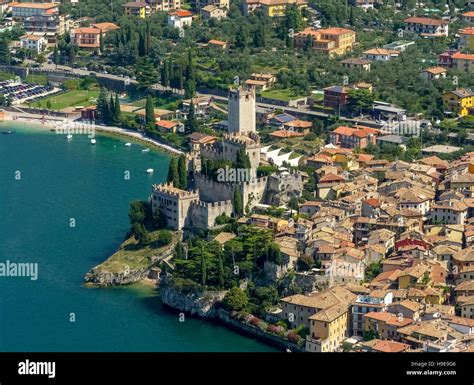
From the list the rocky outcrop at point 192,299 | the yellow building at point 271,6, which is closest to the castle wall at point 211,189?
the rocky outcrop at point 192,299

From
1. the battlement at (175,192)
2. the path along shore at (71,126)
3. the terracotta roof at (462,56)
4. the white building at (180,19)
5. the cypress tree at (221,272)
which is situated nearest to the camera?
the cypress tree at (221,272)

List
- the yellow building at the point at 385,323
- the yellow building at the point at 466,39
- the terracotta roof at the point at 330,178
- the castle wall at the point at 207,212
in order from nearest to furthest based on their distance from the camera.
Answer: the yellow building at the point at 385,323 < the castle wall at the point at 207,212 < the terracotta roof at the point at 330,178 < the yellow building at the point at 466,39

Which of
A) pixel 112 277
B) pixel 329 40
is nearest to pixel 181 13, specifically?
pixel 329 40

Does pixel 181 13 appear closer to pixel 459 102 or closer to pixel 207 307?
pixel 459 102

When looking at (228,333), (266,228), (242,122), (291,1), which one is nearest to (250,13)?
(291,1)

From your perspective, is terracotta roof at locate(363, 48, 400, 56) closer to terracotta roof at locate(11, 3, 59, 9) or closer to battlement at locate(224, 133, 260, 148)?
battlement at locate(224, 133, 260, 148)

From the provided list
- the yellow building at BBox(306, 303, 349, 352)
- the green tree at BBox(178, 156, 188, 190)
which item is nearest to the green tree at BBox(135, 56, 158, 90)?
the green tree at BBox(178, 156, 188, 190)

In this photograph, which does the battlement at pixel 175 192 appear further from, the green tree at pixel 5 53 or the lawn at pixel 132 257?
the green tree at pixel 5 53
